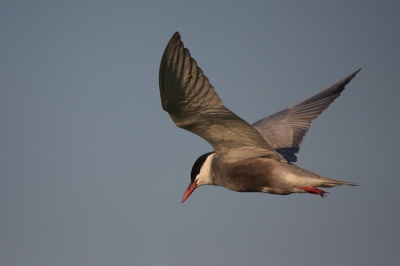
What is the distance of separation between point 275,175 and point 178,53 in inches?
101

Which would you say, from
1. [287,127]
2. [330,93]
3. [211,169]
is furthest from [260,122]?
[211,169]

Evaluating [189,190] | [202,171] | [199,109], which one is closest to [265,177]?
[202,171]

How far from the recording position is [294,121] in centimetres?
1027

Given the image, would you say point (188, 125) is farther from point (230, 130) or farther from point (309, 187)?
point (309, 187)

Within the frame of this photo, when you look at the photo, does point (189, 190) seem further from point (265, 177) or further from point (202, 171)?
point (265, 177)

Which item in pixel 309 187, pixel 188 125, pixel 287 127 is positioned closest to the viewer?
pixel 188 125

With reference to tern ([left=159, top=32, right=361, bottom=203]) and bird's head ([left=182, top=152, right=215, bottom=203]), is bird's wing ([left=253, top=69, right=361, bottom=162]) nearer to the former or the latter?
tern ([left=159, top=32, right=361, bottom=203])

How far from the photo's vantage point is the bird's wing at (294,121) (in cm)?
963

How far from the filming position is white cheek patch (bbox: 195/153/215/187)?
8562 millimetres

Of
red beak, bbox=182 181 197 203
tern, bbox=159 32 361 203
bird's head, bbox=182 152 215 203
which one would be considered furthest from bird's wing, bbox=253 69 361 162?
red beak, bbox=182 181 197 203

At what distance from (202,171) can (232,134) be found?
1433mm

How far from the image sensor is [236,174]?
320 inches

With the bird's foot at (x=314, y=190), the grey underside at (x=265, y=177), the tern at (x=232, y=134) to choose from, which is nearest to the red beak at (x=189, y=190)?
the tern at (x=232, y=134)

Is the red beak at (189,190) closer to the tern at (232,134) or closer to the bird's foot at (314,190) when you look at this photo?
the tern at (232,134)
